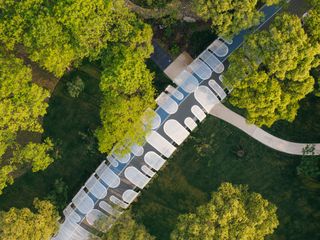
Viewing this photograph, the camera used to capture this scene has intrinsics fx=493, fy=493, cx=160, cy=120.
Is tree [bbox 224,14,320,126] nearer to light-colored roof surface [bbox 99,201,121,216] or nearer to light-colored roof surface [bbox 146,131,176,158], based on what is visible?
light-colored roof surface [bbox 146,131,176,158]

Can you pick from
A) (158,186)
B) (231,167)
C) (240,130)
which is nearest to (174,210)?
(158,186)

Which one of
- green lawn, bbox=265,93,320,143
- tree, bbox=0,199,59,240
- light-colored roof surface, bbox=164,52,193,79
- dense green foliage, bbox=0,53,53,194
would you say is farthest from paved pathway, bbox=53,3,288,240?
green lawn, bbox=265,93,320,143

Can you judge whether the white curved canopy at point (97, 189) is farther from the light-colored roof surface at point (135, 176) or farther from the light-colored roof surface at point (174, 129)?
the light-colored roof surface at point (174, 129)

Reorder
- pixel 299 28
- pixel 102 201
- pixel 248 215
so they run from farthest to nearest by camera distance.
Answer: pixel 102 201 → pixel 248 215 → pixel 299 28

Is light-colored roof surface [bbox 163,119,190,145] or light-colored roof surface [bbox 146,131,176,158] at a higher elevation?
light-colored roof surface [bbox 163,119,190,145]

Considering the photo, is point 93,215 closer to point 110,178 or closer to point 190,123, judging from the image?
point 110,178

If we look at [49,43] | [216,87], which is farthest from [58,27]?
[216,87]

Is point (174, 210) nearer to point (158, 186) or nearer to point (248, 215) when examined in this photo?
point (158, 186)
